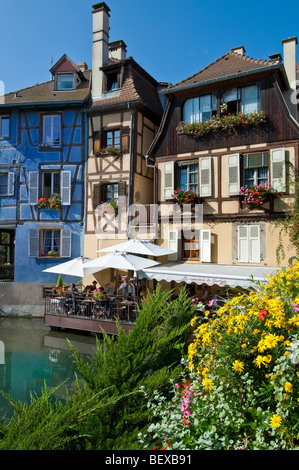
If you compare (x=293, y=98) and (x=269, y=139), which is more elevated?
(x=293, y=98)

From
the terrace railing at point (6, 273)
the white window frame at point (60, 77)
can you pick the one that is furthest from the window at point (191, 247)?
the white window frame at point (60, 77)

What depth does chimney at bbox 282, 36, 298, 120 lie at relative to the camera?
13344 mm

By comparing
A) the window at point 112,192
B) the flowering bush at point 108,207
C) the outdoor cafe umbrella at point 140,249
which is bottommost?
the outdoor cafe umbrella at point 140,249

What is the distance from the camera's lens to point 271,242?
12211mm

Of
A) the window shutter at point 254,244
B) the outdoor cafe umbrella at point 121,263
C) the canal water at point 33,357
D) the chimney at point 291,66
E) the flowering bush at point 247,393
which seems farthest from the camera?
the chimney at point 291,66

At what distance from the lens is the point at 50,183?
56.3ft

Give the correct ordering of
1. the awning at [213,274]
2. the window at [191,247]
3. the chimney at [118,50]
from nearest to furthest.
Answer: the awning at [213,274]
the window at [191,247]
the chimney at [118,50]

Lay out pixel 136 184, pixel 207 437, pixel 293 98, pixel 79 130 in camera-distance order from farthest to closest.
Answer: pixel 79 130, pixel 136 184, pixel 293 98, pixel 207 437

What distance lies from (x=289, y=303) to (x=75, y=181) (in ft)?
48.3

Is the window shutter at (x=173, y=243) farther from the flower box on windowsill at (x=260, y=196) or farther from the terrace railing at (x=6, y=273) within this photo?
the terrace railing at (x=6, y=273)

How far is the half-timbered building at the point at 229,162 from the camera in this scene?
1214cm

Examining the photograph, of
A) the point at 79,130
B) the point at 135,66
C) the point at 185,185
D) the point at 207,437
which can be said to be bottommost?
the point at 207,437

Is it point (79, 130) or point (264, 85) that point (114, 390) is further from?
point (79, 130)

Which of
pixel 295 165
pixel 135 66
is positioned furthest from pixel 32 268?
pixel 295 165
